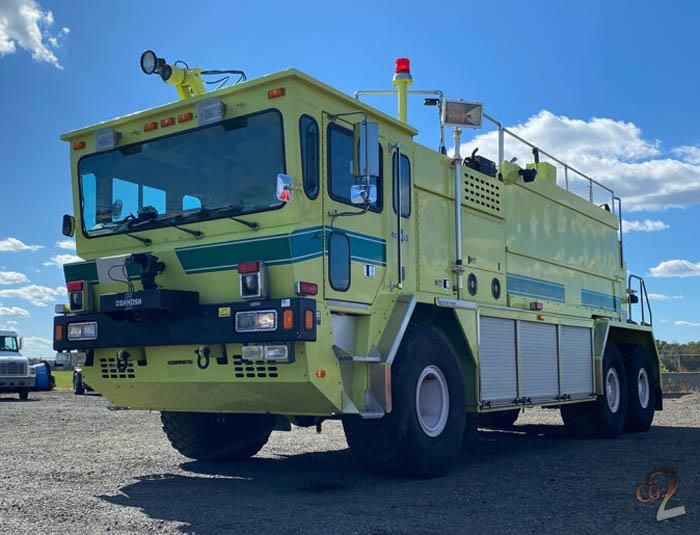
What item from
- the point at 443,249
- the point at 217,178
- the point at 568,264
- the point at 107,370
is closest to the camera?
the point at 217,178

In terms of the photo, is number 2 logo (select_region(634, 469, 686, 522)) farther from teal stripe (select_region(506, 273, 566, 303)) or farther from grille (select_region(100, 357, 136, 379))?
grille (select_region(100, 357, 136, 379))

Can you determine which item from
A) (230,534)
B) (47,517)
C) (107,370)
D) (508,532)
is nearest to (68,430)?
(107,370)

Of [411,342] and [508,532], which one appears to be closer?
[508,532]

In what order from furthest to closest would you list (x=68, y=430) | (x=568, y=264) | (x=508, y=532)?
(x=68, y=430)
(x=568, y=264)
(x=508, y=532)

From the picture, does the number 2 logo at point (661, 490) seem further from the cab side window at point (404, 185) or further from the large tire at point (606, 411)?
the large tire at point (606, 411)

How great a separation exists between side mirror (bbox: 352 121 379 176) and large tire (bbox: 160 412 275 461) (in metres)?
3.21

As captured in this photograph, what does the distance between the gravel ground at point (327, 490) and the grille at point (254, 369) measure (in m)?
1.01

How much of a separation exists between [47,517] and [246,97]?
3.70 metres

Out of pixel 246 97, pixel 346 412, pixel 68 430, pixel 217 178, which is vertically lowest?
pixel 68 430

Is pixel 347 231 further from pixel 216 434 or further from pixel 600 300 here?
pixel 600 300

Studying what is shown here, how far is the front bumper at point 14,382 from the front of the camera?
80.7 feet

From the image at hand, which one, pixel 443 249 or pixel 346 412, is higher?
pixel 443 249

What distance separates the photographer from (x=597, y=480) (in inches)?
298

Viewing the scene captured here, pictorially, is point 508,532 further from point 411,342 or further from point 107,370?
point 107,370
